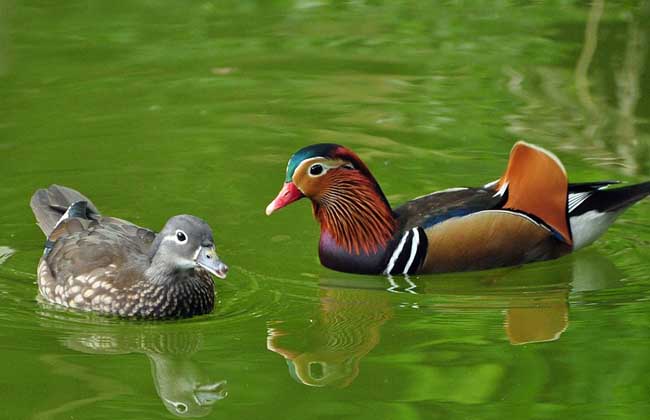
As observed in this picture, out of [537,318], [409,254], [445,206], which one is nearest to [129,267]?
[409,254]

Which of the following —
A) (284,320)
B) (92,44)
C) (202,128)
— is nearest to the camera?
(284,320)

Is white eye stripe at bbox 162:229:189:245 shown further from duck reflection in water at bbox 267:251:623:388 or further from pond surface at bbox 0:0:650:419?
duck reflection in water at bbox 267:251:623:388

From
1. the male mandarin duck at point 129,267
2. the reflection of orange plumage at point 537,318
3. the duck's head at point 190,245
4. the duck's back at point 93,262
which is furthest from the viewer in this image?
the duck's back at point 93,262

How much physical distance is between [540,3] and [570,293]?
235 inches

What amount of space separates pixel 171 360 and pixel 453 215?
7.44 ft

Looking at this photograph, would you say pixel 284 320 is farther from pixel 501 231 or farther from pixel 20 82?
pixel 20 82

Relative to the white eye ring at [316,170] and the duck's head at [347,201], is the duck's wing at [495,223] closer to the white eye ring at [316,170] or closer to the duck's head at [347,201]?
the duck's head at [347,201]

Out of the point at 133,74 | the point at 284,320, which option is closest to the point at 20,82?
the point at 133,74

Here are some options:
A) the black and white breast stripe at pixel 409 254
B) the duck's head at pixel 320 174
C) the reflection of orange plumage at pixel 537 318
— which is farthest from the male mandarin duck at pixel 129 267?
the reflection of orange plumage at pixel 537 318

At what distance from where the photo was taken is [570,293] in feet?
27.6

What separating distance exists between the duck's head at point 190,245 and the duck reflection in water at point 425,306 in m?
0.51

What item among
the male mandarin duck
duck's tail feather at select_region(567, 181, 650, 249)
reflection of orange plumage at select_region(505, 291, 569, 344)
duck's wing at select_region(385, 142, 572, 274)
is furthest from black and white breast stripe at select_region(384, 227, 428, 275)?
the male mandarin duck

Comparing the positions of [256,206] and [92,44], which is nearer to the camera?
[256,206]

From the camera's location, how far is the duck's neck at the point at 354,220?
8891mm
